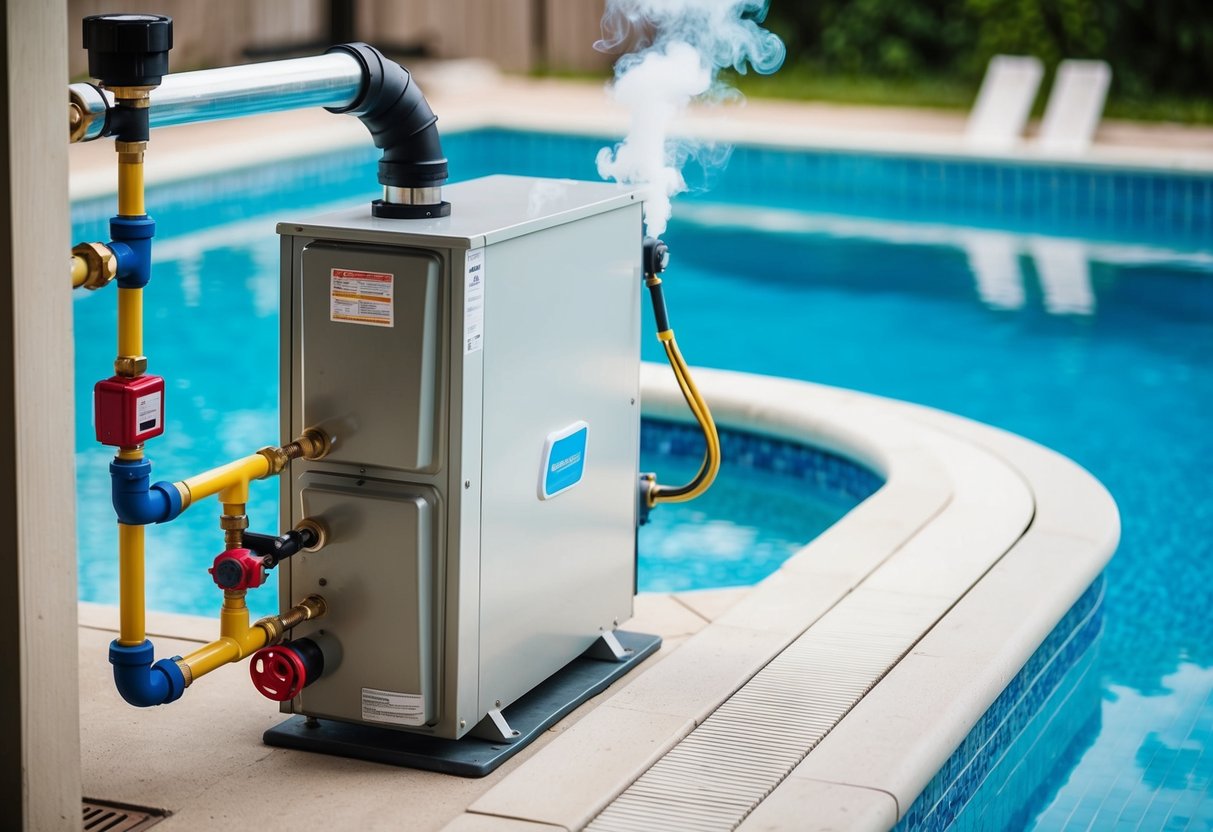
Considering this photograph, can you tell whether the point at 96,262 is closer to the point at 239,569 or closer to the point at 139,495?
the point at 139,495

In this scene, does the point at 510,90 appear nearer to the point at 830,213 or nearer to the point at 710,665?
the point at 830,213

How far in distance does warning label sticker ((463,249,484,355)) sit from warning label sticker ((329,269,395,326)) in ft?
0.38

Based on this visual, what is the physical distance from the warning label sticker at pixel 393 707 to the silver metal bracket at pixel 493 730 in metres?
0.14

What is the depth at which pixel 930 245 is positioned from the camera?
891 centimetres

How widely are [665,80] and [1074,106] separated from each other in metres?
7.87

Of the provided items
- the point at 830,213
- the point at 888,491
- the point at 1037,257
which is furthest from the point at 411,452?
the point at 830,213

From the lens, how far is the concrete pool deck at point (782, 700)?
8.55ft

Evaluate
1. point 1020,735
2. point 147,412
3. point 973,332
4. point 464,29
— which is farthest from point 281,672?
point 464,29

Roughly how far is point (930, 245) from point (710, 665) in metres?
6.05

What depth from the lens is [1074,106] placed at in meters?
10.6

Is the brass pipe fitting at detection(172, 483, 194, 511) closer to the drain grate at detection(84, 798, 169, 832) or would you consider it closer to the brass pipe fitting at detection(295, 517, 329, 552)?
the brass pipe fitting at detection(295, 517, 329, 552)

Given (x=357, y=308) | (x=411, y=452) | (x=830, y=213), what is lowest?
(x=830, y=213)

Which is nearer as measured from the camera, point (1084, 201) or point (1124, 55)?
point (1084, 201)

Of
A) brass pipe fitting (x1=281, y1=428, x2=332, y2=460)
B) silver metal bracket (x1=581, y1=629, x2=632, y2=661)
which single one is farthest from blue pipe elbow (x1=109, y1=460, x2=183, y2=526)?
silver metal bracket (x1=581, y1=629, x2=632, y2=661)
